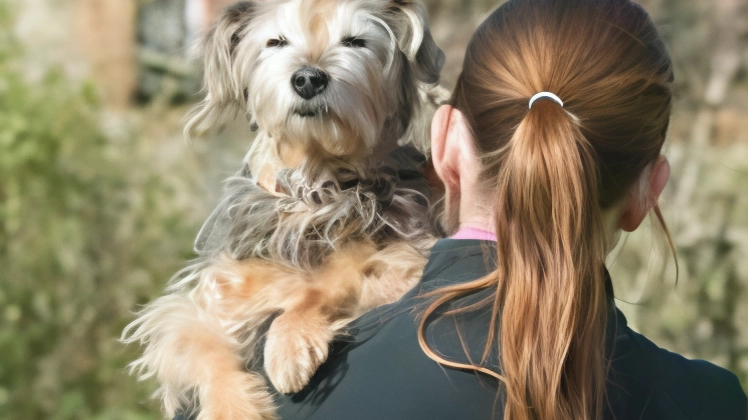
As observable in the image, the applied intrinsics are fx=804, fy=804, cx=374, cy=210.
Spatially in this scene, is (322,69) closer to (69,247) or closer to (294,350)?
(294,350)

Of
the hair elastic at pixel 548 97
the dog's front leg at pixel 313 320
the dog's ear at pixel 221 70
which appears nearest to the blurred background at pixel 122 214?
the dog's ear at pixel 221 70

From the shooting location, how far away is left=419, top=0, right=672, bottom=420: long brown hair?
1623mm

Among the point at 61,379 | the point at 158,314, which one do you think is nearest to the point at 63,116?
the point at 61,379

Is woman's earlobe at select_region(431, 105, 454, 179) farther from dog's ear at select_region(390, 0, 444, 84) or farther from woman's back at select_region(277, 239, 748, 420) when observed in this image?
dog's ear at select_region(390, 0, 444, 84)

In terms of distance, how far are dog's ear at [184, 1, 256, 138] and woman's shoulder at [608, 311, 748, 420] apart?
1543 mm

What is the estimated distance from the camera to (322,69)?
2408 mm

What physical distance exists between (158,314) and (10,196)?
117 inches

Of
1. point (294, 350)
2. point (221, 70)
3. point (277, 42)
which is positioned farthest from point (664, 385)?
point (221, 70)

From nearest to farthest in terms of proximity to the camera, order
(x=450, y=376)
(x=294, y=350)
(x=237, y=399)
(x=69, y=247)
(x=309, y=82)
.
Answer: (x=450, y=376), (x=294, y=350), (x=237, y=399), (x=309, y=82), (x=69, y=247)

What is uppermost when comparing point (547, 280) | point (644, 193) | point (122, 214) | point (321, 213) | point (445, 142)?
point (445, 142)

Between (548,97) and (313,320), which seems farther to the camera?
(313,320)

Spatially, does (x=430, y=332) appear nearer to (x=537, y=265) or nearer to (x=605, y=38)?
(x=537, y=265)

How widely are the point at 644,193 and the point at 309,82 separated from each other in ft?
3.41

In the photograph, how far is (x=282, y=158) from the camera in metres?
2.71
